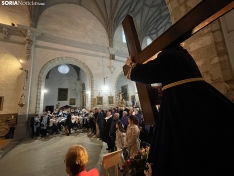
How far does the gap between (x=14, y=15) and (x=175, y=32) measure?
1250 cm

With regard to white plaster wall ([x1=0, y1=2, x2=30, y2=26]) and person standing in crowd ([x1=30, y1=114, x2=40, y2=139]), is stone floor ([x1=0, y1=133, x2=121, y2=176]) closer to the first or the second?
person standing in crowd ([x1=30, y1=114, x2=40, y2=139])

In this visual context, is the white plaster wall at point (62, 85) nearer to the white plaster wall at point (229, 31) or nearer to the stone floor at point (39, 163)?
the stone floor at point (39, 163)

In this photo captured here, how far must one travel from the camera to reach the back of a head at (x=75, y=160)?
143cm

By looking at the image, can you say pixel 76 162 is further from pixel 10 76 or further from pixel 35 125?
pixel 10 76

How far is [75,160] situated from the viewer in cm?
145

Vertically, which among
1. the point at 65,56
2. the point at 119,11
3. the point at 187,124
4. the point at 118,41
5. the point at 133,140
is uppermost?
the point at 119,11

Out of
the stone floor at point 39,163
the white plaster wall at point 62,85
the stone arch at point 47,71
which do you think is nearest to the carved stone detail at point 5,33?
the stone arch at point 47,71

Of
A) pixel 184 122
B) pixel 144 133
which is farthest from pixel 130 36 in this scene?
pixel 144 133

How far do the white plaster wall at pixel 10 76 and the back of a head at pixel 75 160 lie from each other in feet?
28.8

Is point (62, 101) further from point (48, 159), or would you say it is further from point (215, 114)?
point (215, 114)

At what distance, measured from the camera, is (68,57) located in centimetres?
1018

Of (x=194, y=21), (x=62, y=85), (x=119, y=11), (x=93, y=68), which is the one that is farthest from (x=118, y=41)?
(x=194, y=21)

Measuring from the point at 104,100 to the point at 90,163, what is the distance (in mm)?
7542

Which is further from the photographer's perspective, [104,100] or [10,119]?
[104,100]
